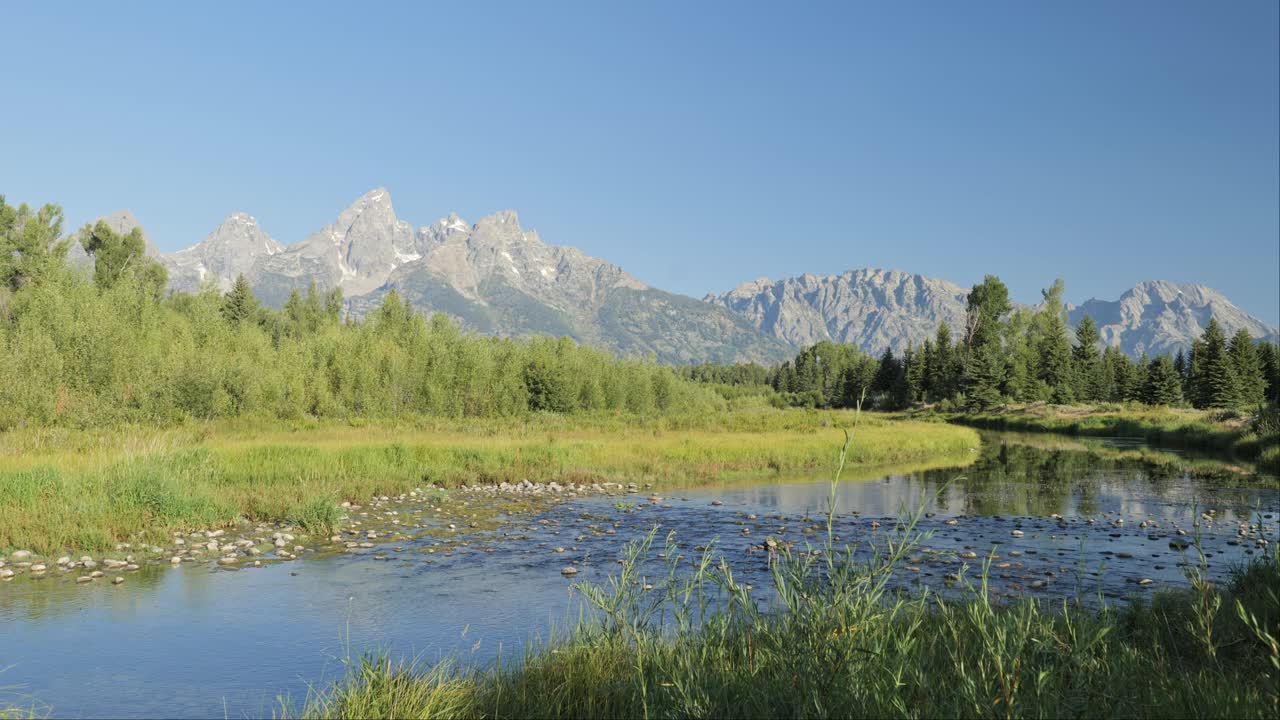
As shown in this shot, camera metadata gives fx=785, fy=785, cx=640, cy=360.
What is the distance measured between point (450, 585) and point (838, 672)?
9607 mm

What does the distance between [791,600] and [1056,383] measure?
113 metres

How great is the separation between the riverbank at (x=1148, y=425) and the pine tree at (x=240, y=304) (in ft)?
292

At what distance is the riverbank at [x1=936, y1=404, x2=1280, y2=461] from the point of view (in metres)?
44.3

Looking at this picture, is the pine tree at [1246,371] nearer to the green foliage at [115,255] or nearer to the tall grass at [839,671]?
the tall grass at [839,671]

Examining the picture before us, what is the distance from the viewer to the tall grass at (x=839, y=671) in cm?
522

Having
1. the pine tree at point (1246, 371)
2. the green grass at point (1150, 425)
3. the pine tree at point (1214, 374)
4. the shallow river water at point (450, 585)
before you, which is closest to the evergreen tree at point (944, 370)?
the green grass at point (1150, 425)

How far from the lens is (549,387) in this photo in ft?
255

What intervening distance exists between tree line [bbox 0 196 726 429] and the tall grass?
36.6 meters

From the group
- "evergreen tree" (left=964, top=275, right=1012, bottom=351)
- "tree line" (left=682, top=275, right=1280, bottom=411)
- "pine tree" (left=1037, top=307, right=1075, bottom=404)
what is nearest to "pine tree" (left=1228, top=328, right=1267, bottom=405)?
"tree line" (left=682, top=275, right=1280, bottom=411)

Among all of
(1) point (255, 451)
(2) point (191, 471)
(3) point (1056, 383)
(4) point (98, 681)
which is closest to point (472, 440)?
(1) point (255, 451)

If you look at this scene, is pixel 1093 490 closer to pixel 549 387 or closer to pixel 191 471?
pixel 191 471

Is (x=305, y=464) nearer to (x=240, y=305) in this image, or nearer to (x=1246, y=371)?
(x=240, y=305)

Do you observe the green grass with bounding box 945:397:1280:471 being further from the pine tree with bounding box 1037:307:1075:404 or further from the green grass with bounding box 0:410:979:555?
the green grass with bounding box 0:410:979:555

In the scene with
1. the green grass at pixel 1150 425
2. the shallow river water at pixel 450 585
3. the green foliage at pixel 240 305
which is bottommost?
the shallow river water at pixel 450 585
